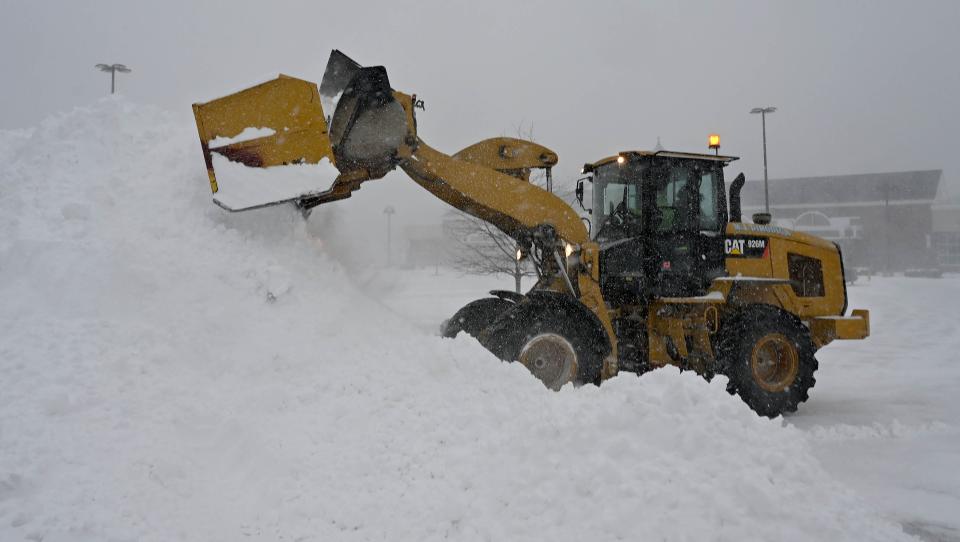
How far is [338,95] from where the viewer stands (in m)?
6.07

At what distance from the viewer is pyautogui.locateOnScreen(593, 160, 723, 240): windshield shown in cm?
726

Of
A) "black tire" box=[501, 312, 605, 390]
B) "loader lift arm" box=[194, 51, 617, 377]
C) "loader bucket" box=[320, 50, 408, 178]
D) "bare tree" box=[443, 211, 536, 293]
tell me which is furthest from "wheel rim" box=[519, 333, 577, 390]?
"bare tree" box=[443, 211, 536, 293]

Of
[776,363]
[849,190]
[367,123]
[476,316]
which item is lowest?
[776,363]

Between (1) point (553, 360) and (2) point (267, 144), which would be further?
(1) point (553, 360)

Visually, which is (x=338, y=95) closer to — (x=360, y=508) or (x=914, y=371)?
(x=360, y=508)

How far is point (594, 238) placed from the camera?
7879mm

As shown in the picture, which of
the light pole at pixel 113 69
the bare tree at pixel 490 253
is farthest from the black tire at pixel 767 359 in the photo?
the light pole at pixel 113 69

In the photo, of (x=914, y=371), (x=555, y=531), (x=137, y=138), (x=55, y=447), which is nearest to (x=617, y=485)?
(x=555, y=531)

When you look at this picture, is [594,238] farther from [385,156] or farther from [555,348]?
[385,156]

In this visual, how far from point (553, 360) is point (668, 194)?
8.23ft

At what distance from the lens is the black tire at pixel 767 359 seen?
712 centimetres

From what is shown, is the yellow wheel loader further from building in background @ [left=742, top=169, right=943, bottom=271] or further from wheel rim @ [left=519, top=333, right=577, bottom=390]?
building in background @ [left=742, top=169, right=943, bottom=271]

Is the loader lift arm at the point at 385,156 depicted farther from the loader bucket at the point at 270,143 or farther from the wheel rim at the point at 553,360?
the wheel rim at the point at 553,360

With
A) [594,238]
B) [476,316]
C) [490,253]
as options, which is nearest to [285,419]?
[476,316]
